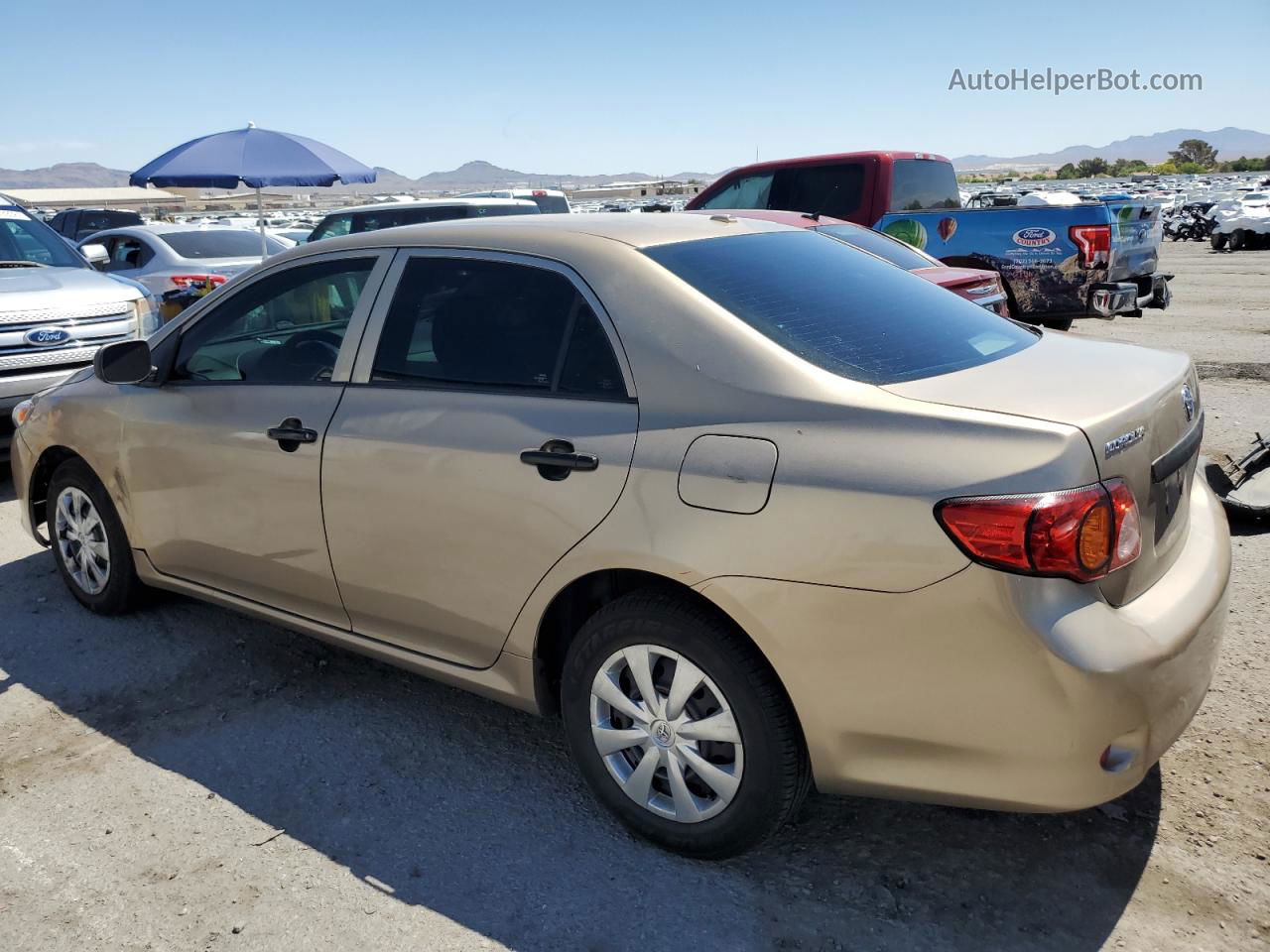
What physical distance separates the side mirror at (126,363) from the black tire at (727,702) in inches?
87.9

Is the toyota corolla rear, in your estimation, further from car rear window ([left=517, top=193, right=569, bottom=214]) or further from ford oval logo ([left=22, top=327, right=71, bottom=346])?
car rear window ([left=517, top=193, right=569, bottom=214])

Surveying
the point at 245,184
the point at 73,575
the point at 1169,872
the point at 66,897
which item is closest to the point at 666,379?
the point at 1169,872

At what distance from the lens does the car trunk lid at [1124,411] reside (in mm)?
2404

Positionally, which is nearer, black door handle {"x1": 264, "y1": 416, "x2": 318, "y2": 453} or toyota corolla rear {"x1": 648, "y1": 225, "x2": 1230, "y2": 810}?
toyota corolla rear {"x1": 648, "y1": 225, "x2": 1230, "y2": 810}

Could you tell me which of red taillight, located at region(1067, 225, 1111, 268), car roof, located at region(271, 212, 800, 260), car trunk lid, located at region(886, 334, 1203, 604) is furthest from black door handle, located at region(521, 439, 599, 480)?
red taillight, located at region(1067, 225, 1111, 268)

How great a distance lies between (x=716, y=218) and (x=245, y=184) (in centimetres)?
1070

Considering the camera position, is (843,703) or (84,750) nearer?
(843,703)

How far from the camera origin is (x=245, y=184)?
41.6 feet

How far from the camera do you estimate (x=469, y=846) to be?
2975 millimetres

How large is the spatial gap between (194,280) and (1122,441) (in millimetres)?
10810

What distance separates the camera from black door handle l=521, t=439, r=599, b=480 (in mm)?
2783

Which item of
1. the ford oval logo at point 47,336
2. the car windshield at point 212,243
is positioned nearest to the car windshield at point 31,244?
the ford oval logo at point 47,336

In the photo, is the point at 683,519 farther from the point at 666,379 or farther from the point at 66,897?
the point at 66,897

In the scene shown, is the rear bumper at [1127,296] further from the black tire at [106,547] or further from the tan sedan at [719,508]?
the black tire at [106,547]
